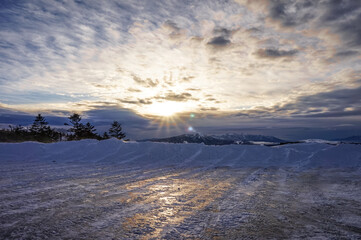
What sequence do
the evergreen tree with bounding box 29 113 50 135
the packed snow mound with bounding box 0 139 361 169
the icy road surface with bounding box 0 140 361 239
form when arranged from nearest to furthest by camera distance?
the icy road surface with bounding box 0 140 361 239 < the packed snow mound with bounding box 0 139 361 169 < the evergreen tree with bounding box 29 113 50 135

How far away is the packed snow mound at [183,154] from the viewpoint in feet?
36.9

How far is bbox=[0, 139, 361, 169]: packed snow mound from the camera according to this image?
11.2m

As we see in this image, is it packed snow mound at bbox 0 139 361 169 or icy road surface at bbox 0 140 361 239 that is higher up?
packed snow mound at bbox 0 139 361 169

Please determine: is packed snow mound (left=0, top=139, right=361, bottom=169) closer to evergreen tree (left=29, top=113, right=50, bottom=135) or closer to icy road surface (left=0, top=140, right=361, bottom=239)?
icy road surface (left=0, top=140, right=361, bottom=239)

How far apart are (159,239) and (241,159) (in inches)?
394

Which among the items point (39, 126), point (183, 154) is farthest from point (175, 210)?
point (39, 126)

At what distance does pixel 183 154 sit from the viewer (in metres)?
12.9

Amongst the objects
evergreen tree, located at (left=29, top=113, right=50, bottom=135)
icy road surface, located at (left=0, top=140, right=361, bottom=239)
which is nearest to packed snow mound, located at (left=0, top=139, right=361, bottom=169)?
icy road surface, located at (left=0, top=140, right=361, bottom=239)

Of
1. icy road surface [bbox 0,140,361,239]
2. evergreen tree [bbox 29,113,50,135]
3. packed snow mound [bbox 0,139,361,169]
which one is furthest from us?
evergreen tree [bbox 29,113,50,135]

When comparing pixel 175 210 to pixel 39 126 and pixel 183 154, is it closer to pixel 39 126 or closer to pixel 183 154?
pixel 183 154

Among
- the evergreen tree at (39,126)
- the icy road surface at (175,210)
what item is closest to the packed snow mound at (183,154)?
the icy road surface at (175,210)

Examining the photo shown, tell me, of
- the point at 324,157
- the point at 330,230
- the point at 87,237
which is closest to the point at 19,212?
the point at 87,237

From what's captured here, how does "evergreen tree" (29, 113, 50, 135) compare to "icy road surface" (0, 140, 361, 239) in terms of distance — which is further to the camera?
"evergreen tree" (29, 113, 50, 135)

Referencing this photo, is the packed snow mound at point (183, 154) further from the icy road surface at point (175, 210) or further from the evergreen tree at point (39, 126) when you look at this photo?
the evergreen tree at point (39, 126)
